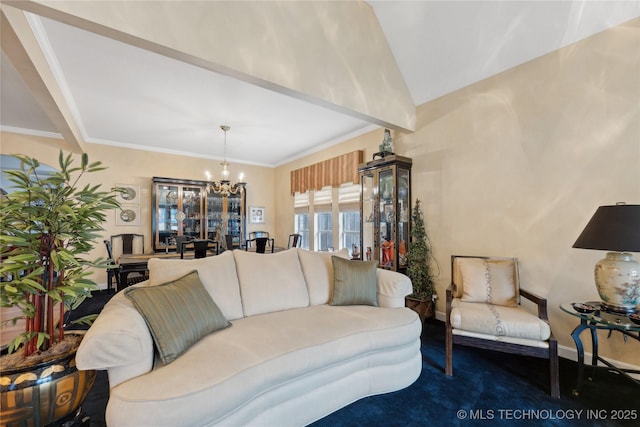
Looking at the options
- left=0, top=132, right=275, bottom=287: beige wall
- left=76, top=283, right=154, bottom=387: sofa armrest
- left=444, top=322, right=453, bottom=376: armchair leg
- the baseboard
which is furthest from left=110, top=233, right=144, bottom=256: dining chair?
the baseboard

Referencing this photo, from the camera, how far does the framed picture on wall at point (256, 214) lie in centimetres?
684

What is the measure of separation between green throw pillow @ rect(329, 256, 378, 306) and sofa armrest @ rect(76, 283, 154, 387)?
4.82 feet

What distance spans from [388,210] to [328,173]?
1839 millimetres

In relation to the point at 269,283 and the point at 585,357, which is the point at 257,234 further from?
the point at 585,357

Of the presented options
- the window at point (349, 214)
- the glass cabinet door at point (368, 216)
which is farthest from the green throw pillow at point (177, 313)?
the window at point (349, 214)

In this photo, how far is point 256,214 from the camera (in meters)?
6.91

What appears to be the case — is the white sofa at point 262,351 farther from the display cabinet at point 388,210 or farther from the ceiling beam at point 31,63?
the ceiling beam at point 31,63

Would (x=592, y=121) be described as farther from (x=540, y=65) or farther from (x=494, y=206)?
(x=494, y=206)

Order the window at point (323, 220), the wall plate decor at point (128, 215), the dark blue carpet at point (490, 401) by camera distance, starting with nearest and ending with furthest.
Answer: the dark blue carpet at point (490, 401)
the wall plate decor at point (128, 215)
the window at point (323, 220)

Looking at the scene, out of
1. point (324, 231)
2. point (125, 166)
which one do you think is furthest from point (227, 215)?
point (324, 231)

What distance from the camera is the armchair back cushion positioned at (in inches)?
103

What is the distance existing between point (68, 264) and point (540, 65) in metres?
4.06

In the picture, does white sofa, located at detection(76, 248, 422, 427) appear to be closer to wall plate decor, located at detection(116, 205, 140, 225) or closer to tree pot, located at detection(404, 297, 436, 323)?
tree pot, located at detection(404, 297, 436, 323)

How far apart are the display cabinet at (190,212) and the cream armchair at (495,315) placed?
410 centimetres
